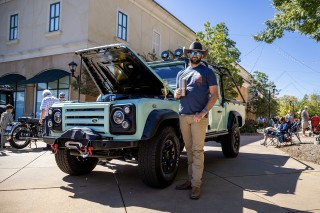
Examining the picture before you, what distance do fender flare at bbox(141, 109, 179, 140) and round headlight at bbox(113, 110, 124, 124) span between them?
33 cm

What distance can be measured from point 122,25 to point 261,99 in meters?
18.8

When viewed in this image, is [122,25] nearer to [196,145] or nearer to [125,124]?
[125,124]

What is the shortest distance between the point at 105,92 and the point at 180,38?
1939cm

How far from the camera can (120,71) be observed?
15.7ft

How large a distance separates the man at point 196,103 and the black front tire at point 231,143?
9.43 feet

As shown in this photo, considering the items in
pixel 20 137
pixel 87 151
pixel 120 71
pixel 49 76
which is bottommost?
pixel 20 137

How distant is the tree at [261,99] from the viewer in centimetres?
2933

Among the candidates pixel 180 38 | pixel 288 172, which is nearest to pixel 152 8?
pixel 180 38

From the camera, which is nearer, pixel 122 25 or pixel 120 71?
pixel 120 71

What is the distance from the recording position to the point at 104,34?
602 inches

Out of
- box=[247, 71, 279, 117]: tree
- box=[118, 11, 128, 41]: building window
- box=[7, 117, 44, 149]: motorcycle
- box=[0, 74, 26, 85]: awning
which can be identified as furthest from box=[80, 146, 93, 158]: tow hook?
box=[247, 71, 279, 117]: tree

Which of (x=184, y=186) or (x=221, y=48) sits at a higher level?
(x=221, y=48)

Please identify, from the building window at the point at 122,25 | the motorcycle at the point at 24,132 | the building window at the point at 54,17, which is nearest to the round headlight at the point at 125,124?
the motorcycle at the point at 24,132

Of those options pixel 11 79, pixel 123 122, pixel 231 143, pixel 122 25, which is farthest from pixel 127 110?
pixel 11 79
